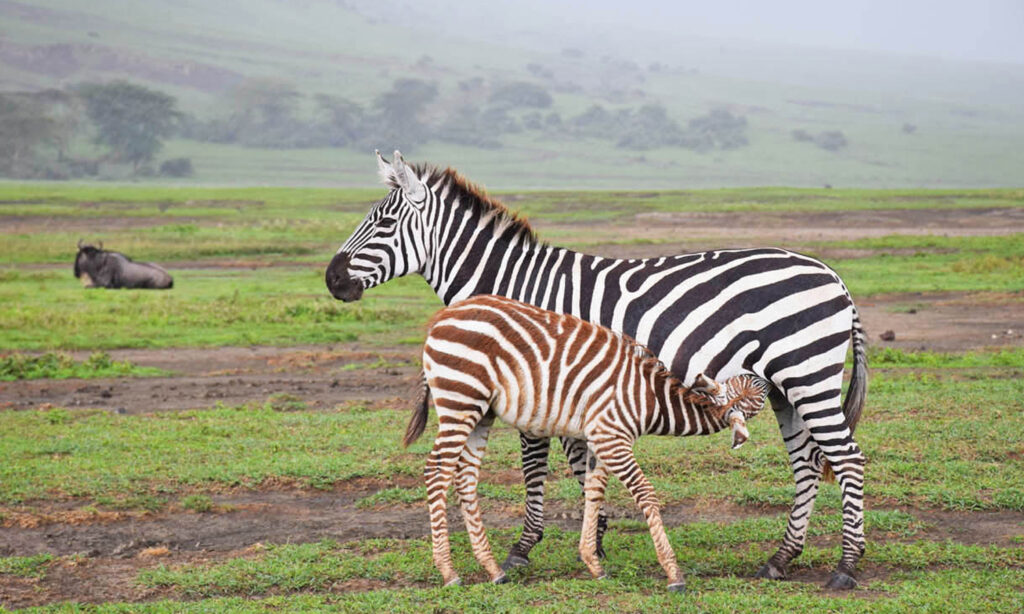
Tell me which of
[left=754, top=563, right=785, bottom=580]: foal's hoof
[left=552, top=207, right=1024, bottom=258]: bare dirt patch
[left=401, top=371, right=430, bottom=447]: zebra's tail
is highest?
[left=401, top=371, right=430, bottom=447]: zebra's tail

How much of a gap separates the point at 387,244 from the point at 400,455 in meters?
2.97

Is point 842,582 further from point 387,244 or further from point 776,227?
point 776,227

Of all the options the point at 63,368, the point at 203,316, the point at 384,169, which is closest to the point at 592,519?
the point at 384,169

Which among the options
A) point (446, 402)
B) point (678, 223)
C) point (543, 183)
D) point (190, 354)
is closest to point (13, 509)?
point (446, 402)

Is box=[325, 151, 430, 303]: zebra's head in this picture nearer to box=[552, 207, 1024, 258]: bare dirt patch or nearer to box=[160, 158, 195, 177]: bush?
box=[552, 207, 1024, 258]: bare dirt patch

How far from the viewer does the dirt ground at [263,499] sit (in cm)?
769

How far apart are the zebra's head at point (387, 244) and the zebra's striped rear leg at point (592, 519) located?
2223mm

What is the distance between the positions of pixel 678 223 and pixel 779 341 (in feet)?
135

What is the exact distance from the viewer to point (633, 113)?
490 ft

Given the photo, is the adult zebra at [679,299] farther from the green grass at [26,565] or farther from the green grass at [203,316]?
the green grass at [203,316]

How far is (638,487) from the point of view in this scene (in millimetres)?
6848

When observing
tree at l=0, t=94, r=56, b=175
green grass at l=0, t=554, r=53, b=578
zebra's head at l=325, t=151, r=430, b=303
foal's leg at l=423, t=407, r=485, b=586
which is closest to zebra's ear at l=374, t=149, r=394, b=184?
zebra's head at l=325, t=151, r=430, b=303

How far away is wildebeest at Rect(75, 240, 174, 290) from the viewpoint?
2606cm

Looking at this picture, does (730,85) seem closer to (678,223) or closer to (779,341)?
(678,223)
